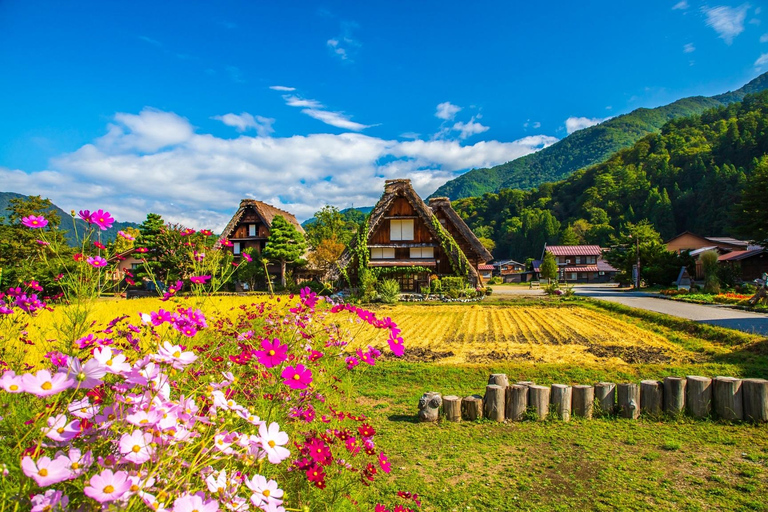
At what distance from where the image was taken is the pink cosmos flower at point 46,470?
834 mm

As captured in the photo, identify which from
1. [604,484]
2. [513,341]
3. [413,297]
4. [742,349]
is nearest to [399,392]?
[604,484]

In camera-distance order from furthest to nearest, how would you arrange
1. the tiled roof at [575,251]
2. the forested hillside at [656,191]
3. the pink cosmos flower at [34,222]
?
the forested hillside at [656,191], the tiled roof at [575,251], the pink cosmos flower at [34,222]

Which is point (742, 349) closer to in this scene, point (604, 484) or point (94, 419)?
point (604, 484)

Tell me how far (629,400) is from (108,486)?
5.47 m

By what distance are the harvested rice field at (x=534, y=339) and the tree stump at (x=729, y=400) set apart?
2.36 meters

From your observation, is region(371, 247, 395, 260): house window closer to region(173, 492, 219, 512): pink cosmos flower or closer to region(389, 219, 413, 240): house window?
region(389, 219, 413, 240): house window

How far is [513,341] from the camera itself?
989cm

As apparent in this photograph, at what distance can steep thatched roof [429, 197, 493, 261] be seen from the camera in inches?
1005

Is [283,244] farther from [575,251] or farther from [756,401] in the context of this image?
[575,251]

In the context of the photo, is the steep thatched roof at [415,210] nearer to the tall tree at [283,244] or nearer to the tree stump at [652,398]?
the tall tree at [283,244]

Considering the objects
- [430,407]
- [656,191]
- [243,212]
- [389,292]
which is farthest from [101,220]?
[656,191]

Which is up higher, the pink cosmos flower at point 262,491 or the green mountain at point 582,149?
the green mountain at point 582,149

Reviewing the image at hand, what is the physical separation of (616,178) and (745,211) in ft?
221

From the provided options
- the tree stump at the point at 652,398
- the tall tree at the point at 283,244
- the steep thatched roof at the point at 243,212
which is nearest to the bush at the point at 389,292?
the tall tree at the point at 283,244
